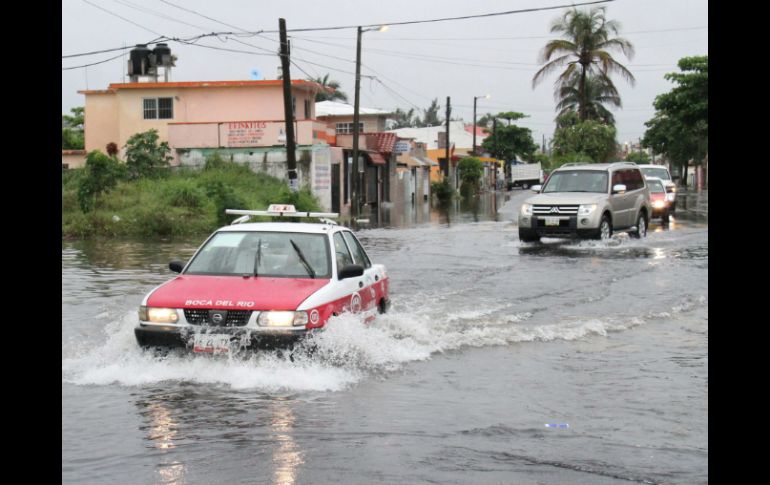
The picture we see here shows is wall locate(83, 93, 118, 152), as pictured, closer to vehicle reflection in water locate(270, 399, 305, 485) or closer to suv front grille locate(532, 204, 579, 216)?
suv front grille locate(532, 204, 579, 216)

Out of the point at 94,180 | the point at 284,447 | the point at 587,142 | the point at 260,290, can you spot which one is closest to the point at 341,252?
the point at 260,290

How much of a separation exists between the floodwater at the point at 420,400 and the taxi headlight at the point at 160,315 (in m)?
0.35

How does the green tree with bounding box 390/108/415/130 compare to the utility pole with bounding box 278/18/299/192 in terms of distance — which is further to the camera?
the green tree with bounding box 390/108/415/130

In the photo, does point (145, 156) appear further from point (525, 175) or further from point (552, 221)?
point (525, 175)

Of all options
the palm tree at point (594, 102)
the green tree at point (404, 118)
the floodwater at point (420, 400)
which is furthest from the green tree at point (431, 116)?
the floodwater at point (420, 400)

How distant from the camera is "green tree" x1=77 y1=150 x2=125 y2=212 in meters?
29.2

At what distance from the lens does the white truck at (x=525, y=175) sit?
9762 cm

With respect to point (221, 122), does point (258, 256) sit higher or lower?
lower

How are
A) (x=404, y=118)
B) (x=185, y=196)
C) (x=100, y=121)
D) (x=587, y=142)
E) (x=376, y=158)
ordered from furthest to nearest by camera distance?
(x=404, y=118) < (x=587, y=142) < (x=376, y=158) < (x=100, y=121) < (x=185, y=196)

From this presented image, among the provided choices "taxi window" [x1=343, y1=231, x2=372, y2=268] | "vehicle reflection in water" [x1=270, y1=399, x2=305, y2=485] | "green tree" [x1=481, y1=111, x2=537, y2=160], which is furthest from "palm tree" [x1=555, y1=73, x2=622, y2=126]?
"vehicle reflection in water" [x1=270, y1=399, x2=305, y2=485]

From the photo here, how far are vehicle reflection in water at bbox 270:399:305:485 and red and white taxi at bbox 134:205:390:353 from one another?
896 mm

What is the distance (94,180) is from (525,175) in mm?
72629

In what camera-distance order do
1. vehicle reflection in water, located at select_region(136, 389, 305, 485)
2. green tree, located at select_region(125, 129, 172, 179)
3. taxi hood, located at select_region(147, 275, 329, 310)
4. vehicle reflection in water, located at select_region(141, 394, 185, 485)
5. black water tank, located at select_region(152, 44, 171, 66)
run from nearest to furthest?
vehicle reflection in water, located at select_region(141, 394, 185, 485)
vehicle reflection in water, located at select_region(136, 389, 305, 485)
taxi hood, located at select_region(147, 275, 329, 310)
green tree, located at select_region(125, 129, 172, 179)
black water tank, located at select_region(152, 44, 171, 66)

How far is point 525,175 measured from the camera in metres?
98.2
